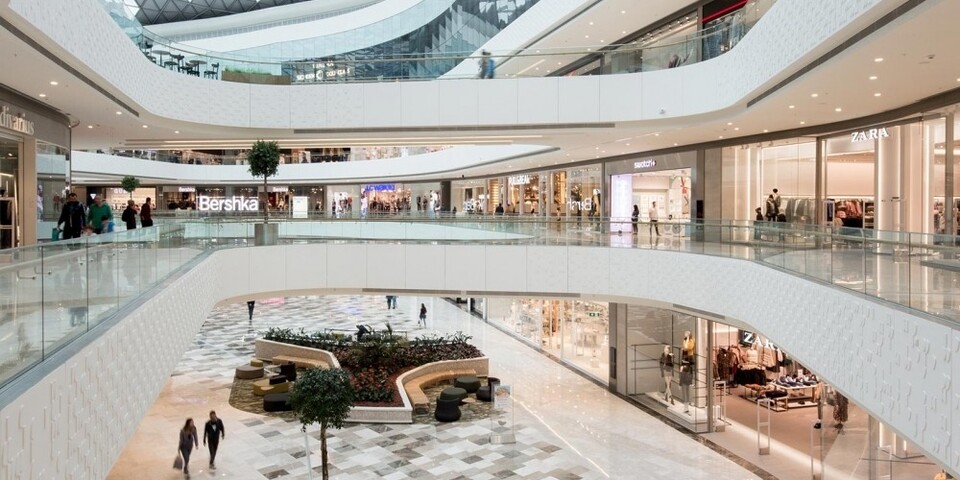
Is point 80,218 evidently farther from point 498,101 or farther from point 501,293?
point 498,101

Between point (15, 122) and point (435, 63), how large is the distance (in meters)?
10.4

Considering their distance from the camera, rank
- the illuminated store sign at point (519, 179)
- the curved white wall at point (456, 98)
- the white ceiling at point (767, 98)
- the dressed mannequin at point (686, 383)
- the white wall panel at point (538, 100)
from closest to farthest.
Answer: the white ceiling at point (767, 98), the curved white wall at point (456, 98), the white wall panel at point (538, 100), the dressed mannequin at point (686, 383), the illuminated store sign at point (519, 179)

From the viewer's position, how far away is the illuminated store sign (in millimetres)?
38744

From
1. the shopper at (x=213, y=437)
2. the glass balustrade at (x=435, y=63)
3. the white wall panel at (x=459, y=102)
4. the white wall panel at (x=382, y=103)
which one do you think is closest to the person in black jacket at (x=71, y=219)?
the shopper at (x=213, y=437)

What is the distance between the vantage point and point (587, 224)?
18.2 m

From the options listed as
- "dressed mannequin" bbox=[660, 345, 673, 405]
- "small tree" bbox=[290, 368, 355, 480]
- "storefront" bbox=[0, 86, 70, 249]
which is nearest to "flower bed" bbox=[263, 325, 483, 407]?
"small tree" bbox=[290, 368, 355, 480]

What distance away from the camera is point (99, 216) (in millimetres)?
12781

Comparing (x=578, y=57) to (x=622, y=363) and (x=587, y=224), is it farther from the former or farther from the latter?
(x=622, y=363)

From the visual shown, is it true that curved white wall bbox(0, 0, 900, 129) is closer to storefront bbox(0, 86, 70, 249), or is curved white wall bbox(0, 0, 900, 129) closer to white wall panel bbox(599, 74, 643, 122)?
white wall panel bbox(599, 74, 643, 122)

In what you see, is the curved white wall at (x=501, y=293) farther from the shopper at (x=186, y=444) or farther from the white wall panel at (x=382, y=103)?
the white wall panel at (x=382, y=103)

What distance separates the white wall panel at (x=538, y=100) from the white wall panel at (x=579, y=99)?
0.16 meters

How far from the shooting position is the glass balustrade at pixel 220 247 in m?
4.46

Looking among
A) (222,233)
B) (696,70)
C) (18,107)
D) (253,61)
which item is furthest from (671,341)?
(18,107)

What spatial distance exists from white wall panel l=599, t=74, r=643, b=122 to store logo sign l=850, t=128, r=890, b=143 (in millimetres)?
5044
